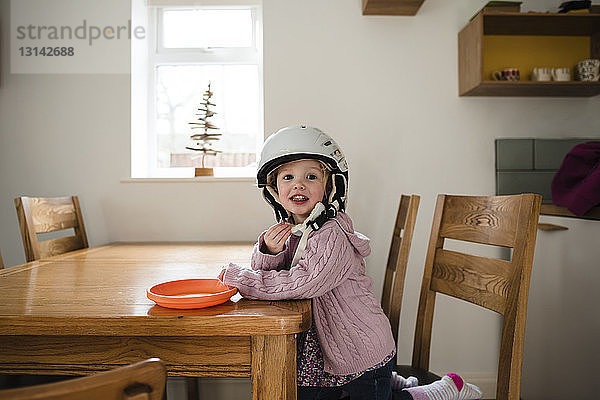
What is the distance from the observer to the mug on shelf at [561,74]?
2.17 metres

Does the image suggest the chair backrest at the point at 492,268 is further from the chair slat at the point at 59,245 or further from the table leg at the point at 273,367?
the chair slat at the point at 59,245

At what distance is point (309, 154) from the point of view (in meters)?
1.17

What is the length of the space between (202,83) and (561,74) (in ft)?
5.90

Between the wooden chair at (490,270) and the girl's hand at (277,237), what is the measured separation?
0.54 meters

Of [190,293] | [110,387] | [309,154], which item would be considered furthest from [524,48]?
[110,387]

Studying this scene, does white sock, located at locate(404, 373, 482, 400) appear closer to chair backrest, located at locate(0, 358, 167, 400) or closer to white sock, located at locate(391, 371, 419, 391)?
white sock, located at locate(391, 371, 419, 391)

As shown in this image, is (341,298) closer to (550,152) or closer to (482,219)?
(482,219)

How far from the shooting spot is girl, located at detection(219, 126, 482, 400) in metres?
1.14

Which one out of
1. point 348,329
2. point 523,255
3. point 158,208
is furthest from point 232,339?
point 158,208

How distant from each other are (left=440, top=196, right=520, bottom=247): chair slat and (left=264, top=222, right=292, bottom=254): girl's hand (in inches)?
21.0

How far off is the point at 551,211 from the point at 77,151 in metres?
2.23

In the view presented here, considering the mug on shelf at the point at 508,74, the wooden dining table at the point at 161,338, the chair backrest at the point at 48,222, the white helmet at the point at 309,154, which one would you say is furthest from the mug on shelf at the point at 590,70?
the chair backrest at the point at 48,222

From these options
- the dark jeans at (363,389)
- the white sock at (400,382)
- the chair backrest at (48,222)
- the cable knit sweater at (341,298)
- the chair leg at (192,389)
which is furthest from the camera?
the chair leg at (192,389)

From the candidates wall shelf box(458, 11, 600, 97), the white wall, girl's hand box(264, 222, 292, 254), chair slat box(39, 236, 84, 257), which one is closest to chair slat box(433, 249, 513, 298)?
girl's hand box(264, 222, 292, 254)
